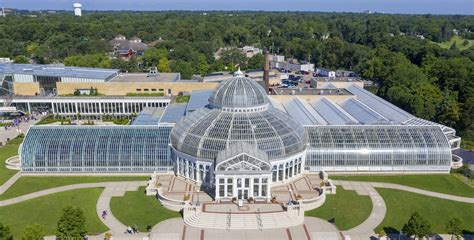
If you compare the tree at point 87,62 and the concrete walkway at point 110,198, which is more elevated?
the tree at point 87,62

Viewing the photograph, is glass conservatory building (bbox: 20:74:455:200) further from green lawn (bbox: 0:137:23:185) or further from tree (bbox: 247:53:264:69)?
tree (bbox: 247:53:264:69)

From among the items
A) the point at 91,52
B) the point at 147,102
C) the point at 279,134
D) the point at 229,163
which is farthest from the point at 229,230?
the point at 91,52

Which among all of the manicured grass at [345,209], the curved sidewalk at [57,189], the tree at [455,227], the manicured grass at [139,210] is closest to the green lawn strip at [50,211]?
the curved sidewalk at [57,189]

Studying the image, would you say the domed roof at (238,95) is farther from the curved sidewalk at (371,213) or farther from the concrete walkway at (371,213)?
the concrete walkway at (371,213)

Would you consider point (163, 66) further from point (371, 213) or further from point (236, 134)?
point (371, 213)

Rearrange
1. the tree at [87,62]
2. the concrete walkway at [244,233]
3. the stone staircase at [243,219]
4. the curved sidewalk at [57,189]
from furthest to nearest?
the tree at [87,62]
the curved sidewalk at [57,189]
the stone staircase at [243,219]
the concrete walkway at [244,233]

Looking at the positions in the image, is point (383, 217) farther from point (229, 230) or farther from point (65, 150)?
point (65, 150)
